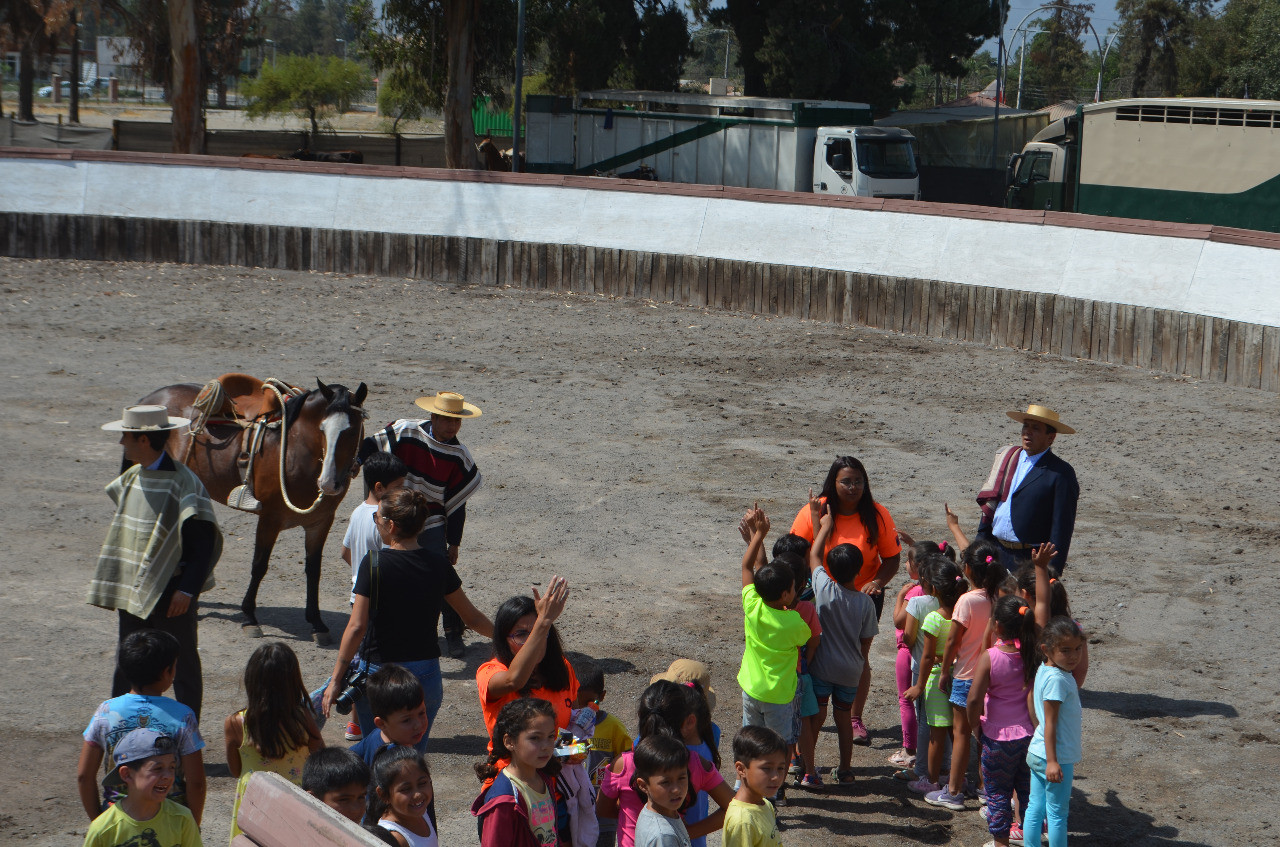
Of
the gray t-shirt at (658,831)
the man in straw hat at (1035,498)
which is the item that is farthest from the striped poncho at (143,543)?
the man in straw hat at (1035,498)

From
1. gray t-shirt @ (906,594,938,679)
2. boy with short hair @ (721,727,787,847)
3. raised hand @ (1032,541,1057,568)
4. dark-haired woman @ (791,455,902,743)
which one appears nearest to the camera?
boy with short hair @ (721,727,787,847)

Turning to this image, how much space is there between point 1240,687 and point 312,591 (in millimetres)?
5854

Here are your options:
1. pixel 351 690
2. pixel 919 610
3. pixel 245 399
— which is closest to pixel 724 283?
pixel 245 399

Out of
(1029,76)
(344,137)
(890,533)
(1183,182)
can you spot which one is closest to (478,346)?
(890,533)

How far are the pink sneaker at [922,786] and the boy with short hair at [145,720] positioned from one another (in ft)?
11.4

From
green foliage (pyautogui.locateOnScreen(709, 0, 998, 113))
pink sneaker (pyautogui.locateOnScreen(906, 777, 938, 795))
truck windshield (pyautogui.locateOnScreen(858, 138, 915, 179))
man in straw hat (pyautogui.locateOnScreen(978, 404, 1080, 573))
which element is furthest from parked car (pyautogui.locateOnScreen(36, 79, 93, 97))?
pink sneaker (pyautogui.locateOnScreen(906, 777, 938, 795))

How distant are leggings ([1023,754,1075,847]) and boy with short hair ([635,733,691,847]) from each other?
1980mm

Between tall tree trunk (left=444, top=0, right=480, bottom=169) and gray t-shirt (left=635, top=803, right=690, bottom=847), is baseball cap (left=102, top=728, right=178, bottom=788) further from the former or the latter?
tall tree trunk (left=444, top=0, right=480, bottom=169)

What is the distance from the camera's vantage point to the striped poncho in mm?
5645

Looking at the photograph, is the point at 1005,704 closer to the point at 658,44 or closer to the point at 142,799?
the point at 142,799

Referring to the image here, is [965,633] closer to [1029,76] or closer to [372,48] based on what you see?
[372,48]

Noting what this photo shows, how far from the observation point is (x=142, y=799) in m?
4.04

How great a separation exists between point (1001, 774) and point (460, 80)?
2959 centimetres

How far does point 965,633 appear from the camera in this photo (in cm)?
596
